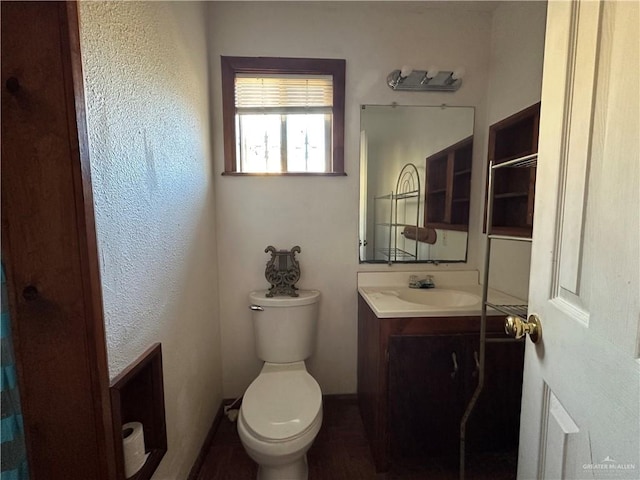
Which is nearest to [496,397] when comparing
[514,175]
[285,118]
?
[514,175]

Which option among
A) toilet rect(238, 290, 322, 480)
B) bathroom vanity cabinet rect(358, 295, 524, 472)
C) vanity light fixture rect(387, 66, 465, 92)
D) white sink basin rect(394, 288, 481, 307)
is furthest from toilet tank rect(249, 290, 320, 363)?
vanity light fixture rect(387, 66, 465, 92)

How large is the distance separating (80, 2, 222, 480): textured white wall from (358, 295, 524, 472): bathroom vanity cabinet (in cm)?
90

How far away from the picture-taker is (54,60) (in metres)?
0.61

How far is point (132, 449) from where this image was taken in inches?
32.7

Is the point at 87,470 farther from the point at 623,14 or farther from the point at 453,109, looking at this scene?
the point at 453,109

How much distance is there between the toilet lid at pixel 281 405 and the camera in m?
1.18

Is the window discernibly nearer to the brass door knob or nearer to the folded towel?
the folded towel

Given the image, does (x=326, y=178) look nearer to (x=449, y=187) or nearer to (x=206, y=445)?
(x=449, y=187)

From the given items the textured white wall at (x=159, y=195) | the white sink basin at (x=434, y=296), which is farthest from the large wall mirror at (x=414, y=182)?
the textured white wall at (x=159, y=195)

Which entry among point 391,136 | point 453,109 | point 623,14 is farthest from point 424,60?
point 623,14

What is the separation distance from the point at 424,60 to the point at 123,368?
6.88ft

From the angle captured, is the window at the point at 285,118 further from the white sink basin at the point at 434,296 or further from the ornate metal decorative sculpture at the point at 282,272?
the white sink basin at the point at 434,296

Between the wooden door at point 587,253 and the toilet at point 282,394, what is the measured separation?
2.69ft

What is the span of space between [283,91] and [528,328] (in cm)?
173
